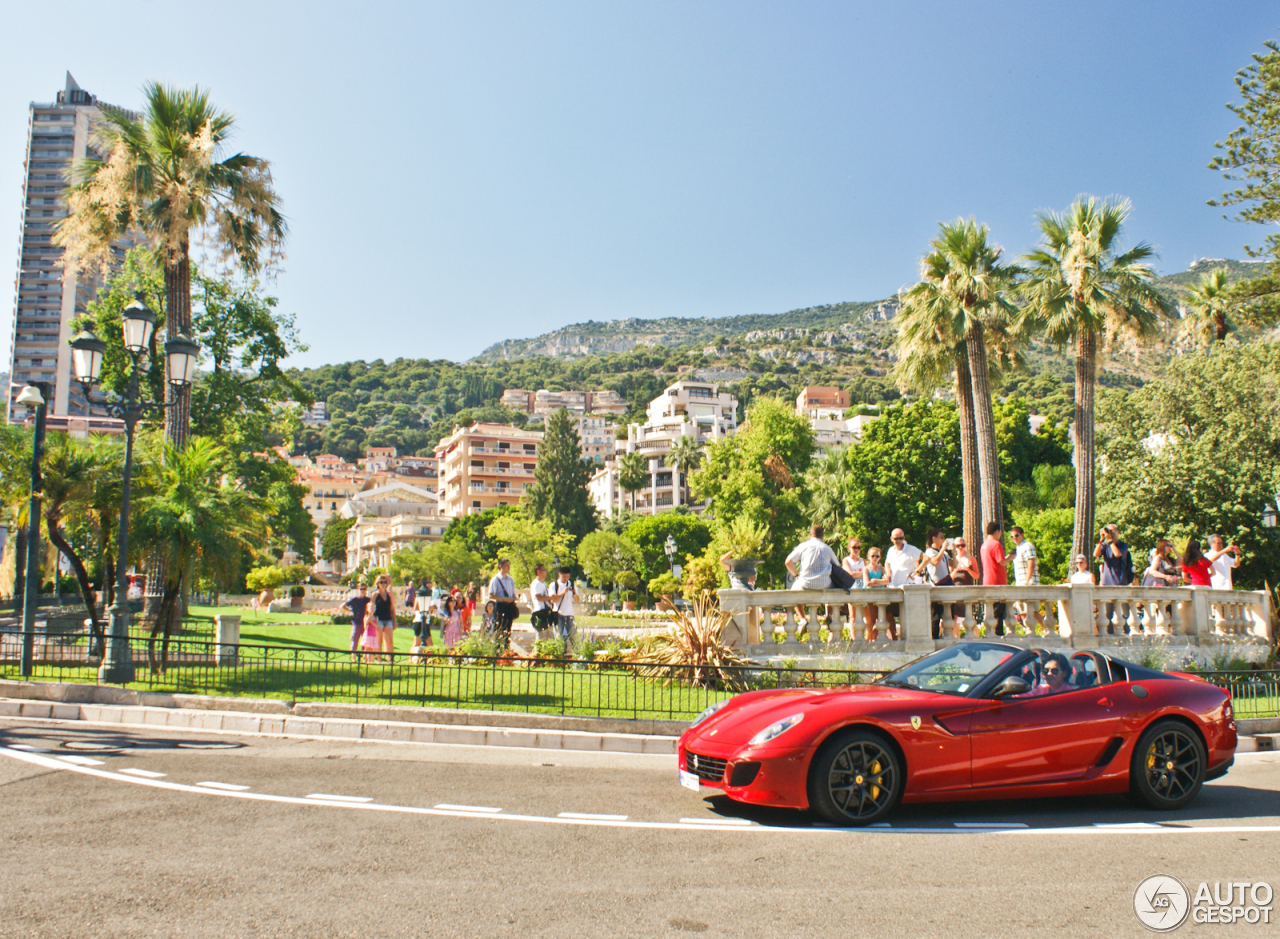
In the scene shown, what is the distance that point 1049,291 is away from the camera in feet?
85.1

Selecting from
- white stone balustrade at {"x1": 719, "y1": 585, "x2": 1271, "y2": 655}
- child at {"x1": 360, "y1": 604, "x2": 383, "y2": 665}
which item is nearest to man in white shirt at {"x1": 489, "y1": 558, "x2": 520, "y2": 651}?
child at {"x1": 360, "y1": 604, "x2": 383, "y2": 665}

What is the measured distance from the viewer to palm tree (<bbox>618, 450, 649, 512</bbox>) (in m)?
128

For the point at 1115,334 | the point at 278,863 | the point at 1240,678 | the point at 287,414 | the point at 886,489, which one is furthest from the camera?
the point at 886,489

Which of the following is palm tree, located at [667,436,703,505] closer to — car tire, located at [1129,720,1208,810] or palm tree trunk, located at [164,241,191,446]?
palm tree trunk, located at [164,241,191,446]

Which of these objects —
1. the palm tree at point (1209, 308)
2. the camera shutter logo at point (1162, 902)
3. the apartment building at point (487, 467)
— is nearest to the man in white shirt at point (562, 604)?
the camera shutter logo at point (1162, 902)

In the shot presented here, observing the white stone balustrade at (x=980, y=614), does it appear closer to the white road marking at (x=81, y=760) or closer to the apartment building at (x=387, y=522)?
the white road marking at (x=81, y=760)

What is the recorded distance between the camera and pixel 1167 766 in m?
7.06

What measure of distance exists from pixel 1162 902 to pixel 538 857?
3383 millimetres

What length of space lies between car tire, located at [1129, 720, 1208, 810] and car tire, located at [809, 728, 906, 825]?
2.00 meters

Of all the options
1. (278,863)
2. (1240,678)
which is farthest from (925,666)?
(1240,678)

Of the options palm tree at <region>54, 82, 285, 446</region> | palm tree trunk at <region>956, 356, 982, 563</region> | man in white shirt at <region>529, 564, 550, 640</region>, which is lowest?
man in white shirt at <region>529, 564, 550, 640</region>

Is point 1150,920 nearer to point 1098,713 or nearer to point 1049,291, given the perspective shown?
point 1098,713

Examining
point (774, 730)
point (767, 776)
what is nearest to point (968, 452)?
point (774, 730)

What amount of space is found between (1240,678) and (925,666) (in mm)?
9163
